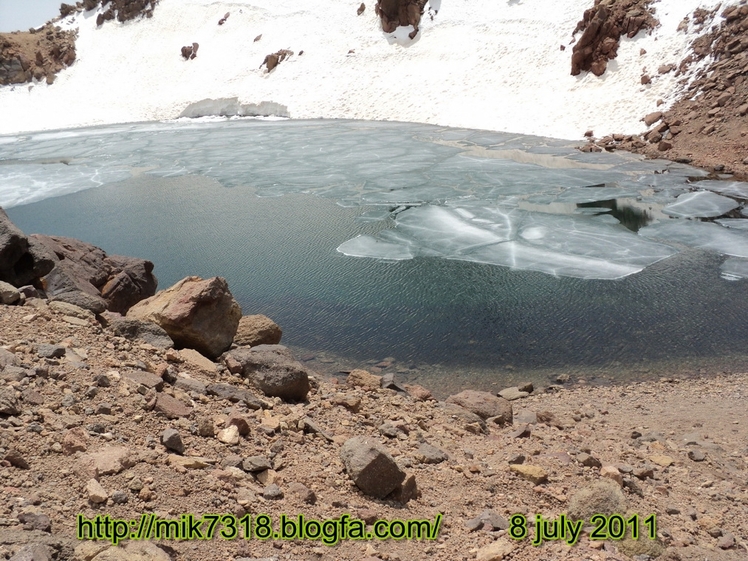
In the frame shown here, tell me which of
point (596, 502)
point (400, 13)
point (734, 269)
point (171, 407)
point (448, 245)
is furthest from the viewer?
point (400, 13)

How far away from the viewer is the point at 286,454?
405cm

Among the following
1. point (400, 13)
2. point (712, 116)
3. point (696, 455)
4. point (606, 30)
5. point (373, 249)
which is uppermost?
point (400, 13)

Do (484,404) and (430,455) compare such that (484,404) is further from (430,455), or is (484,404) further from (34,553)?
(34,553)

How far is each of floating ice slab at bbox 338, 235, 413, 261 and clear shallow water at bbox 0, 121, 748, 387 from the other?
0.04 m

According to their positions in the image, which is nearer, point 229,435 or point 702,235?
point 229,435

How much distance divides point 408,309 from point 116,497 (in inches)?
230

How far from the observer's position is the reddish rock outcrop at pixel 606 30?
22.7 m

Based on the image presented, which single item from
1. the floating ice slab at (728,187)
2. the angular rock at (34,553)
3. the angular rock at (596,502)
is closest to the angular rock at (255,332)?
the angular rock at (596,502)

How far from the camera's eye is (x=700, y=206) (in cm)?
1259

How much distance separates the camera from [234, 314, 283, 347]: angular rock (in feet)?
20.6

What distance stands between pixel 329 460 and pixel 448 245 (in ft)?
23.0

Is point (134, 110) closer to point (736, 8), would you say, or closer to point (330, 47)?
point (330, 47)

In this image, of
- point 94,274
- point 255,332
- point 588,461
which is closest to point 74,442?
point 255,332

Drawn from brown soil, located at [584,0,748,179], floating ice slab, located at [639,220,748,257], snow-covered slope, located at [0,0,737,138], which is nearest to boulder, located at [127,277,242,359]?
floating ice slab, located at [639,220,748,257]
